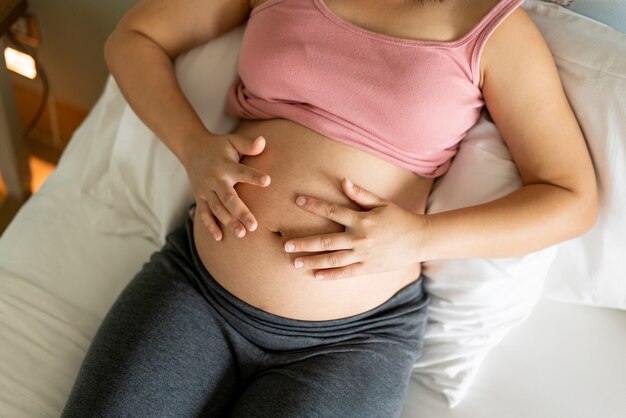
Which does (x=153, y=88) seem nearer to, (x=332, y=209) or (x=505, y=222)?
(x=332, y=209)

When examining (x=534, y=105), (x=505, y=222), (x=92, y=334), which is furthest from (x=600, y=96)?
(x=92, y=334)

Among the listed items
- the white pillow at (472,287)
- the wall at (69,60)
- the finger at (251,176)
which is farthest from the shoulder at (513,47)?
the wall at (69,60)

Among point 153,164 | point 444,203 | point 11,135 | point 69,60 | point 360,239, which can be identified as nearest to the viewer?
point 360,239

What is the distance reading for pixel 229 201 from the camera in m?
0.88

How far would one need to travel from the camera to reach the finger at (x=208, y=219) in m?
0.90

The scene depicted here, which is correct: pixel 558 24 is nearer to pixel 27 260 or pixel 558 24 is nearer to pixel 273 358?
pixel 273 358

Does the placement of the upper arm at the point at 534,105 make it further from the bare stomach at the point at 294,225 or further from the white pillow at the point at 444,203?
the bare stomach at the point at 294,225

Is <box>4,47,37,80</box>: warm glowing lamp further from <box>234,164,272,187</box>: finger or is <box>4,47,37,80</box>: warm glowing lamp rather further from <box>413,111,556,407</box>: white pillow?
<box>413,111,556,407</box>: white pillow

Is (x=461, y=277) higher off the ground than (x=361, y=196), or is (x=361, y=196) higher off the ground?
(x=361, y=196)

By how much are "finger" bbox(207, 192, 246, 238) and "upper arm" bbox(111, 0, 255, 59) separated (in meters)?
0.30

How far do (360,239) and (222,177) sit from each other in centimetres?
21

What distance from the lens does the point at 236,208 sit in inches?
34.4

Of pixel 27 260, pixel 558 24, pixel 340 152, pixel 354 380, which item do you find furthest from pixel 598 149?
pixel 27 260

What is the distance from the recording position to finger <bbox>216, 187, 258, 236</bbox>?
87 centimetres
